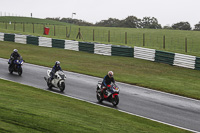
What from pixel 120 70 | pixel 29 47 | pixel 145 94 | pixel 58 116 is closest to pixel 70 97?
pixel 145 94

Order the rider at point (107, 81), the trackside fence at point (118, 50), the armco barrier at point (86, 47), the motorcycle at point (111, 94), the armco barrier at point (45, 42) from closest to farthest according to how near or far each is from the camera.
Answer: the motorcycle at point (111, 94) < the rider at point (107, 81) < the trackside fence at point (118, 50) < the armco barrier at point (86, 47) < the armco barrier at point (45, 42)

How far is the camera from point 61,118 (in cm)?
1198

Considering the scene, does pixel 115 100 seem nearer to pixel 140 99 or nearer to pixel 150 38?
pixel 140 99

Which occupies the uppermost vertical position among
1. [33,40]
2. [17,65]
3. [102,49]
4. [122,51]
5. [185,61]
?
[33,40]

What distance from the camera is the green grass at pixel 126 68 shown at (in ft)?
72.5

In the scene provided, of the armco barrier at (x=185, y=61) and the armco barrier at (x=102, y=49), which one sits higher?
the armco barrier at (x=102, y=49)

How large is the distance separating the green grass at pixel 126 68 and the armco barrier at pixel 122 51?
0.64 metres

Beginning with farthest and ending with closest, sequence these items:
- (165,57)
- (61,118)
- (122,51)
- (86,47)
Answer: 1. (86,47)
2. (122,51)
3. (165,57)
4. (61,118)

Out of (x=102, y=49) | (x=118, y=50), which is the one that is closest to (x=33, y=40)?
(x=102, y=49)

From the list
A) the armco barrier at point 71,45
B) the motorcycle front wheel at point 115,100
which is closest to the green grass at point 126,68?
the armco barrier at point 71,45

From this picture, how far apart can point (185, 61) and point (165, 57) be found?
6.67 ft

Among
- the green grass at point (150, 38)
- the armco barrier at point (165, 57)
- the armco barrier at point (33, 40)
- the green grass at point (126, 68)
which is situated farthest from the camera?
the green grass at point (150, 38)

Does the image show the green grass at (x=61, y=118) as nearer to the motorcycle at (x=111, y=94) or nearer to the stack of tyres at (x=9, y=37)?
the motorcycle at (x=111, y=94)

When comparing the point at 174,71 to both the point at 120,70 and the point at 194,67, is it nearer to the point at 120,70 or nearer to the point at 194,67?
the point at 194,67
